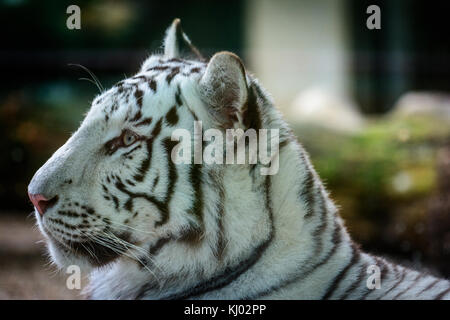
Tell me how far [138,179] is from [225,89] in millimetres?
244

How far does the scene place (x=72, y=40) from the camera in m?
2.75

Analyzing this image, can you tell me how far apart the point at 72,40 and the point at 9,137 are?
0.52 meters

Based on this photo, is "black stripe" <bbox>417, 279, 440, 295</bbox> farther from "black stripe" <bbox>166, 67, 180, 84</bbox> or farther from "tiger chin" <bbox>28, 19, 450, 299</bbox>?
"black stripe" <bbox>166, 67, 180, 84</bbox>

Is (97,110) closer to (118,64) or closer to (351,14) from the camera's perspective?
(118,64)

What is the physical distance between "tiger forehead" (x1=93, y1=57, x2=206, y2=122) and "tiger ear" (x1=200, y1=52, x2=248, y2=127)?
0.08 m

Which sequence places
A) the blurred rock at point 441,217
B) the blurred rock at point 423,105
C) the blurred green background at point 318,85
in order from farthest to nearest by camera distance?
the blurred rock at point 423,105 → the blurred green background at point 318,85 → the blurred rock at point 441,217

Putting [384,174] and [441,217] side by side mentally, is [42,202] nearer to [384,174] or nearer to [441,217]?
[441,217]

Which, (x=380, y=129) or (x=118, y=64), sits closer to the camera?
(x=118, y=64)

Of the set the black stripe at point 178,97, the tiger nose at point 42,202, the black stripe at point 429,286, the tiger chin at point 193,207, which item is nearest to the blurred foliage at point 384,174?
the black stripe at point 429,286

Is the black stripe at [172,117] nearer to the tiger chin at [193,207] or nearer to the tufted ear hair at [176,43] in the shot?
the tiger chin at [193,207]

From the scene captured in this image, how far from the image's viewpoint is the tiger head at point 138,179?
1.16m

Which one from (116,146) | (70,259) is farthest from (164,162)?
(70,259)

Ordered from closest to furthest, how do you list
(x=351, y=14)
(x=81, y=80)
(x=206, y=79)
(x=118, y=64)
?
(x=206, y=79), (x=81, y=80), (x=118, y=64), (x=351, y=14)

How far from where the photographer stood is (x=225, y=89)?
1151 millimetres
